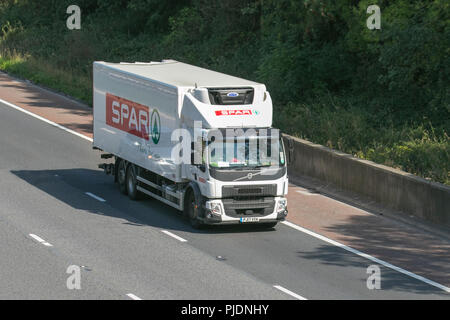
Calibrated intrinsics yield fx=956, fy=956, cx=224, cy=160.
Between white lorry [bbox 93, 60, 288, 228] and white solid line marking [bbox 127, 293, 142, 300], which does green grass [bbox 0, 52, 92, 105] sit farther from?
white solid line marking [bbox 127, 293, 142, 300]

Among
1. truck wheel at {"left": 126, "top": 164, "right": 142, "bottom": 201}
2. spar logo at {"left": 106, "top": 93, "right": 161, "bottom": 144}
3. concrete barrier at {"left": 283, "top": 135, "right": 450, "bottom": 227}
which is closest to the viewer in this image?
concrete barrier at {"left": 283, "top": 135, "right": 450, "bottom": 227}

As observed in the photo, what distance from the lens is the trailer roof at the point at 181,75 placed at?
22938 mm

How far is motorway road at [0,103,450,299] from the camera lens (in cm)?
1783

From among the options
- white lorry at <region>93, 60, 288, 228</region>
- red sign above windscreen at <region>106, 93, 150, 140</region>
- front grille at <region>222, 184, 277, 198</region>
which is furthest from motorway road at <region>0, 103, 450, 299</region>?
red sign above windscreen at <region>106, 93, 150, 140</region>

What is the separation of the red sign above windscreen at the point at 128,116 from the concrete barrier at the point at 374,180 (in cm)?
373

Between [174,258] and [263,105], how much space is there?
4.66m

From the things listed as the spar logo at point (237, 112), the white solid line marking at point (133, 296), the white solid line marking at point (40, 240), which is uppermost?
the spar logo at point (237, 112)

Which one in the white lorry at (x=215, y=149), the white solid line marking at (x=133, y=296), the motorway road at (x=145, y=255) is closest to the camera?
the white solid line marking at (x=133, y=296)

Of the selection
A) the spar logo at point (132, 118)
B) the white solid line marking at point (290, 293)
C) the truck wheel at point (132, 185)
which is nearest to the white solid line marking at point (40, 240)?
the spar logo at point (132, 118)

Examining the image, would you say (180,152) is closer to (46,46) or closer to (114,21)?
(46,46)

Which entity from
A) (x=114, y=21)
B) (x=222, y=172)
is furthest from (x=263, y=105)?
(x=114, y=21)

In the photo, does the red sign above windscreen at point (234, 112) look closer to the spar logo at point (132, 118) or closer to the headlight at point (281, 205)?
the spar logo at point (132, 118)

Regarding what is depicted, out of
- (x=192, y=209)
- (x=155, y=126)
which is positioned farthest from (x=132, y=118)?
(x=192, y=209)

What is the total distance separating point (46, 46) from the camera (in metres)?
51.2
